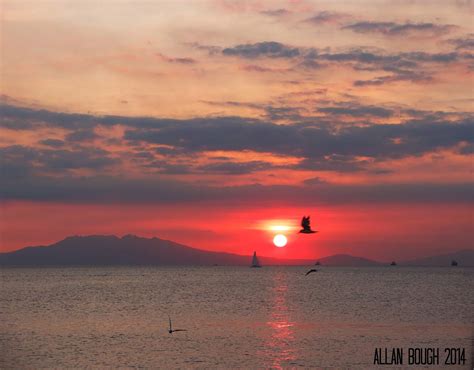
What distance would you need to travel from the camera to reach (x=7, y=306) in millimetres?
134750

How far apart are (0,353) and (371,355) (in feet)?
116

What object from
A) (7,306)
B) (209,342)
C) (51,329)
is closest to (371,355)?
(209,342)

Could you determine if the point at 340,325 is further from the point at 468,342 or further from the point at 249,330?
the point at 468,342

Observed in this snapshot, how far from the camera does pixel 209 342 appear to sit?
73812 millimetres

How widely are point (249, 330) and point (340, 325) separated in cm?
1279

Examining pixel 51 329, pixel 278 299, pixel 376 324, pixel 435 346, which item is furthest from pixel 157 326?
pixel 278 299

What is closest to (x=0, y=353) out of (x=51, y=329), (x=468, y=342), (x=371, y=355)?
(x=51, y=329)

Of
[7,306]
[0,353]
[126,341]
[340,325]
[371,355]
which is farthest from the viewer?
[7,306]

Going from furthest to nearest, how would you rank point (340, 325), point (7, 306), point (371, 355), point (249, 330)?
point (7, 306) → point (340, 325) → point (249, 330) → point (371, 355)

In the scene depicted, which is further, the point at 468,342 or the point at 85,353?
the point at 468,342

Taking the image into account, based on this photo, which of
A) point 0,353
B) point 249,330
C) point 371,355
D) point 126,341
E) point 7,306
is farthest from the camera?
point 7,306

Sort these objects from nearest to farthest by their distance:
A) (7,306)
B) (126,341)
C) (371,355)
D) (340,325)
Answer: (371,355) → (126,341) → (340,325) → (7,306)

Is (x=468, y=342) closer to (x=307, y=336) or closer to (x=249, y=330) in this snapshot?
(x=307, y=336)

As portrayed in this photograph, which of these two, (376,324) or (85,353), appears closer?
(85,353)
